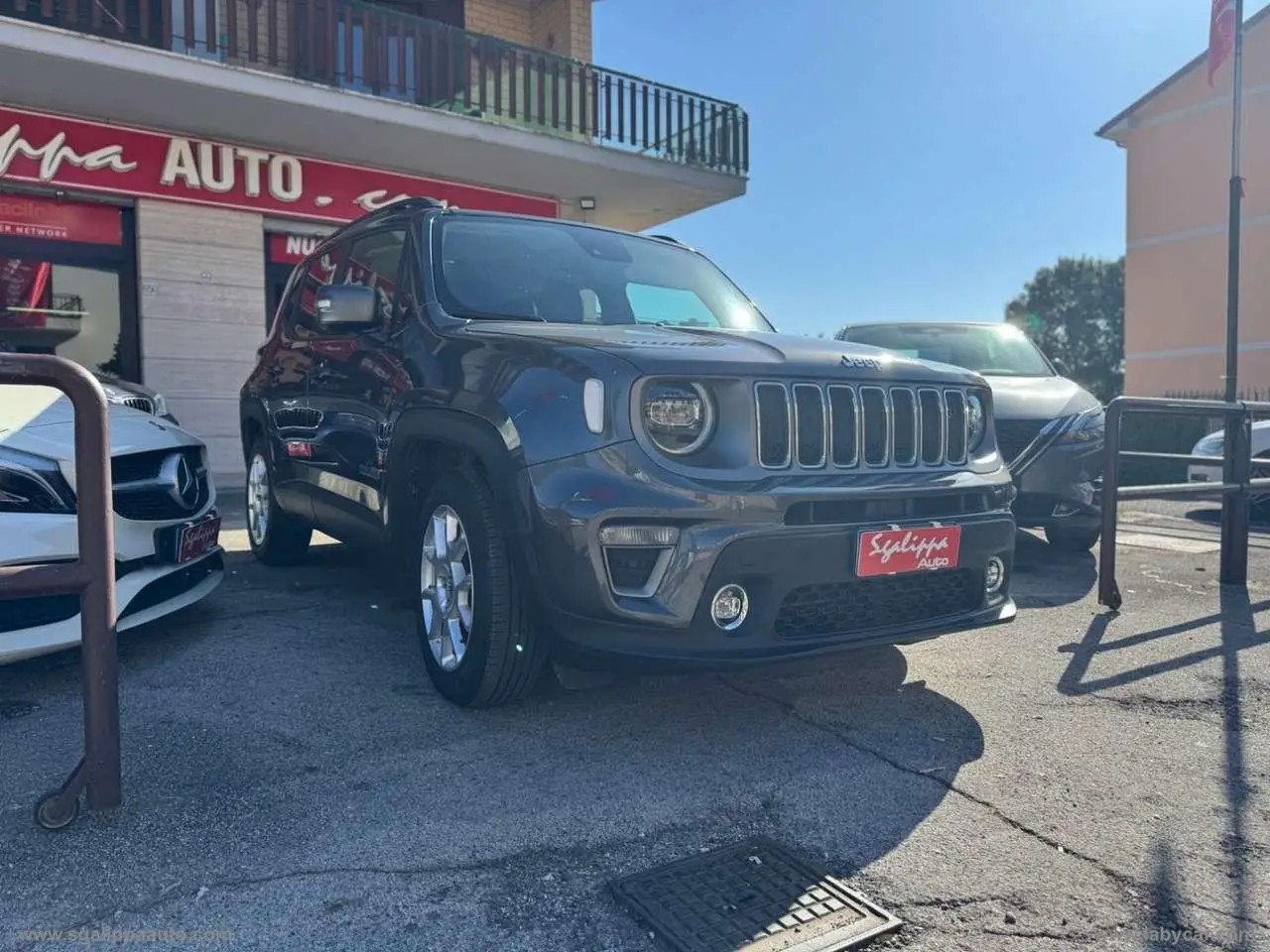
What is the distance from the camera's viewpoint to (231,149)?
10883 millimetres

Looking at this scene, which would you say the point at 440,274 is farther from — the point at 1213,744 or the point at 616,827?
the point at 1213,744

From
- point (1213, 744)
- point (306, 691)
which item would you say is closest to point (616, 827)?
point (306, 691)

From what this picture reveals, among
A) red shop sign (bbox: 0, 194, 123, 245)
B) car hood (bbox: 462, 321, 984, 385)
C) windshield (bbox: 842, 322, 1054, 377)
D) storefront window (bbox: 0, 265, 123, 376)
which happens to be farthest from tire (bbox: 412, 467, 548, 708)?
red shop sign (bbox: 0, 194, 123, 245)

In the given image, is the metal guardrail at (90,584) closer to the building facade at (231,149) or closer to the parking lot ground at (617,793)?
the parking lot ground at (617,793)

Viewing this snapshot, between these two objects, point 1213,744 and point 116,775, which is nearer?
point 116,775

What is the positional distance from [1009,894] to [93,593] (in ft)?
7.59

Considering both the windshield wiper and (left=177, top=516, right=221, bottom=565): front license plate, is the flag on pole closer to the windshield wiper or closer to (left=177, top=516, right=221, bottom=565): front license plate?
the windshield wiper

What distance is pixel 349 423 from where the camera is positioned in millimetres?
4305

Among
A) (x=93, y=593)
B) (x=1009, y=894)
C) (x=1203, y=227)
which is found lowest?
(x=1009, y=894)

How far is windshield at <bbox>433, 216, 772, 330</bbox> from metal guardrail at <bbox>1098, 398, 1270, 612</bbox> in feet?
6.20

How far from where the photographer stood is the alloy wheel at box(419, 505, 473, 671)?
3.37 metres

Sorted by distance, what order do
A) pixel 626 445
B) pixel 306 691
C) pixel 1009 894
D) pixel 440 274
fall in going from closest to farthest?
pixel 1009 894
pixel 626 445
pixel 306 691
pixel 440 274

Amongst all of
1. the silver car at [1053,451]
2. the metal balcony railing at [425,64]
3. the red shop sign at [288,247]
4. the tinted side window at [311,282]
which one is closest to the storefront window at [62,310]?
the red shop sign at [288,247]

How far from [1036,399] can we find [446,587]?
172 inches
